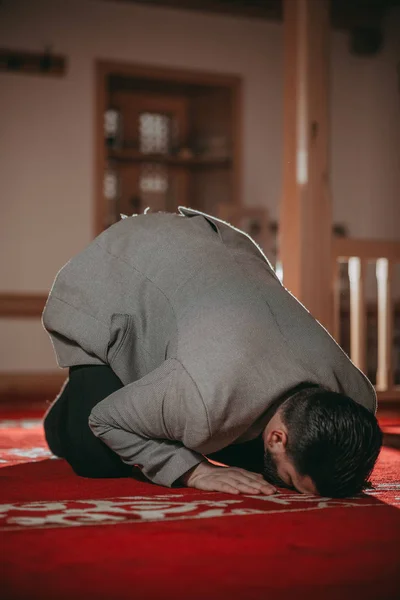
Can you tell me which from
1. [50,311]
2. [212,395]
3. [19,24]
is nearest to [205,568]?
[212,395]

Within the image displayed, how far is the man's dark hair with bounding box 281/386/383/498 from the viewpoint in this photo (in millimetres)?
1775

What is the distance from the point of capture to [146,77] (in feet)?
20.7

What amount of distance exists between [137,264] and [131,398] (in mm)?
470

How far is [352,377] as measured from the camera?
207 cm

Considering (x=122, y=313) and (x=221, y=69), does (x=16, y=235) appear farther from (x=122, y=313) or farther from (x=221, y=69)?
(x=122, y=313)

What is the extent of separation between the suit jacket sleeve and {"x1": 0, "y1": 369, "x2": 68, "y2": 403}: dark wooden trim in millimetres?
3824

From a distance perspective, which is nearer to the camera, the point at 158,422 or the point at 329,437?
the point at 329,437

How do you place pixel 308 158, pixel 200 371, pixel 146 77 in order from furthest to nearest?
1. pixel 146 77
2. pixel 308 158
3. pixel 200 371

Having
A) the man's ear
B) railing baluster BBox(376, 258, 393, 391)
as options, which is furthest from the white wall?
the man's ear

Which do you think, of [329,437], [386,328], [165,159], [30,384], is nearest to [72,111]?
[165,159]

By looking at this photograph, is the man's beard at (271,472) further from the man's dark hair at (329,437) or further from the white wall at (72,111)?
the white wall at (72,111)

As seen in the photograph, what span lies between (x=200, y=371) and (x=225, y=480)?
0.33m

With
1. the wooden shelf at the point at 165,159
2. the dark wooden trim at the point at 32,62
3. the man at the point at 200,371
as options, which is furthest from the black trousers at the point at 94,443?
the wooden shelf at the point at 165,159

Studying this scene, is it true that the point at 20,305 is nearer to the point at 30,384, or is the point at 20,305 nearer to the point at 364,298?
the point at 30,384
